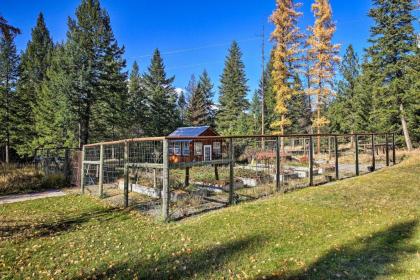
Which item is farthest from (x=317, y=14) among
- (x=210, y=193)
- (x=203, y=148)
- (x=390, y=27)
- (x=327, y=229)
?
(x=327, y=229)

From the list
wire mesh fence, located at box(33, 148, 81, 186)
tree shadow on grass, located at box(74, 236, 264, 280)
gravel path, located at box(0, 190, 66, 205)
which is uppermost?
wire mesh fence, located at box(33, 148, 81, 186)

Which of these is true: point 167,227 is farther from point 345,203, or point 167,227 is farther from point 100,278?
point 345,203

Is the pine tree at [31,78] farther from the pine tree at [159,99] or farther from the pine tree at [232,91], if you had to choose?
the pine tree at [232,91]

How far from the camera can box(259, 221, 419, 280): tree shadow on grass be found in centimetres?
322

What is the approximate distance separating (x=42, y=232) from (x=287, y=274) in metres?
4.82

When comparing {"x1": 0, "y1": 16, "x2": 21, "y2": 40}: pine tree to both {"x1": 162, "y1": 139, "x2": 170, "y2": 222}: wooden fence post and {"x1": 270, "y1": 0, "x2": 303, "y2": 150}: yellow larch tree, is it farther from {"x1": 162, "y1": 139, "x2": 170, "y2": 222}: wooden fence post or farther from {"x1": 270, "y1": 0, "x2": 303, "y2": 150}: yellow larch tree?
{"x1": 270, "y1": 0, "x2": 303, "y2": 150}: yellow larch tree

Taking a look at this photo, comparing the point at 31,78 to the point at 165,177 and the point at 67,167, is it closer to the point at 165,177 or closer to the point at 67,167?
the point at 67,167

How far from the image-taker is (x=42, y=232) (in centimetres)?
528

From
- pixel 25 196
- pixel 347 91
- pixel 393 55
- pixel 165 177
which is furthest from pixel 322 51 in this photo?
pixel 25 196

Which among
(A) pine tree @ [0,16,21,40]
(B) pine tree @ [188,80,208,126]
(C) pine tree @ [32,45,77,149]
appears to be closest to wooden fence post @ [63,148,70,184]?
(A) pine tree @ [0,16,21,40]

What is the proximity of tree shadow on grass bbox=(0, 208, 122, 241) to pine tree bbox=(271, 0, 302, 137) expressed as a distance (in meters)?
17.0

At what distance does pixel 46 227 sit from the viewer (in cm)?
560

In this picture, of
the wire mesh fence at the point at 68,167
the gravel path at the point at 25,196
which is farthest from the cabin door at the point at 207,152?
the gravel path at the point at 25,196

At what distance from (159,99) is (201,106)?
314 inches
